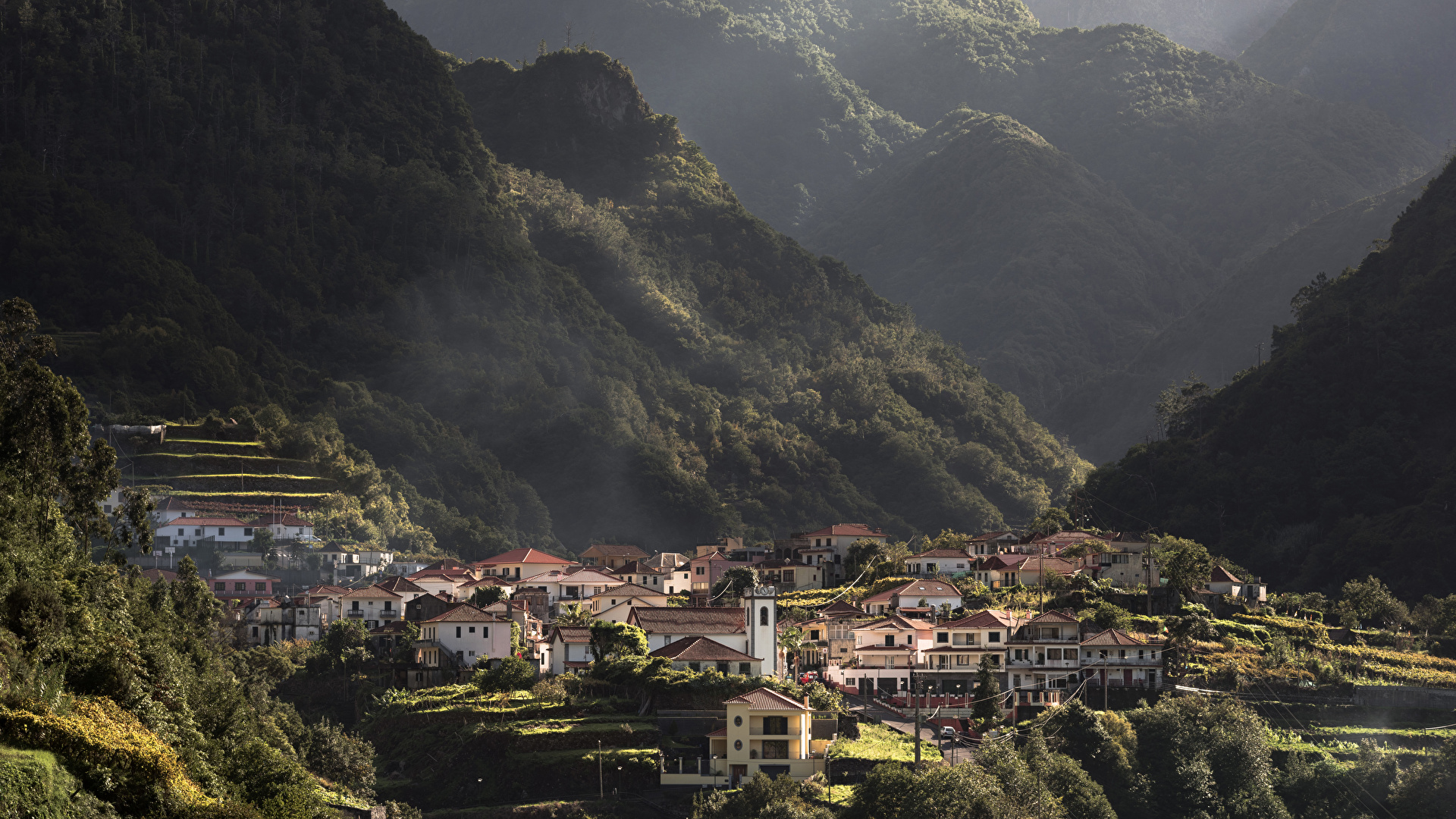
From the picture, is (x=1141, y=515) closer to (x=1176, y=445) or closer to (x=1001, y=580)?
(x=1176, y=445)

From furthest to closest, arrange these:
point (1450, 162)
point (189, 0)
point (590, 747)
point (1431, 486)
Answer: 1. point (189, 0)
2. point (1450, 162)
3. point (1431, 486)
4. point (590, 747)

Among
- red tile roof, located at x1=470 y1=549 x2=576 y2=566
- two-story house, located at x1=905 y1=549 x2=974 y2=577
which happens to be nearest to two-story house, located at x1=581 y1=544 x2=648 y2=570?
red tile roof, located at x1=470 y1=549 x2=576 y2=566

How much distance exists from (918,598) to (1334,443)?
45651 mm

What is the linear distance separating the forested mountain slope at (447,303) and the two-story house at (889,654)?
159 ft

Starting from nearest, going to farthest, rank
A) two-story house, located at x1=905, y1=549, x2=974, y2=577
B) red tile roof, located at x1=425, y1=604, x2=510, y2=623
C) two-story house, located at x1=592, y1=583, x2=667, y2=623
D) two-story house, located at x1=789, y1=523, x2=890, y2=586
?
1. red tile roof, located at x1=425, y1=604, x2=510, y2=623
2. two-story house, located at x1=592, y1=583, x2=667, y2=623
3. two-story house, located at x1=905, y1=549, x2=974, y2=577
4. two-story house, located at x1=789, y1=523, x2=890, y2=586

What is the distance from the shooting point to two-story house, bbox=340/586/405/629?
8069cm

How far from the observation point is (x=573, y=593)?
89.9m

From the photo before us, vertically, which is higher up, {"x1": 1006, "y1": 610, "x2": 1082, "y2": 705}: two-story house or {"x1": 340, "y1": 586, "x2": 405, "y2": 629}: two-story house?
{"x1": 340, "y1": 586, "x2": 405, "y2": 629}: two-story house

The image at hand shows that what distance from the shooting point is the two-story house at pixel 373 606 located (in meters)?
80.7

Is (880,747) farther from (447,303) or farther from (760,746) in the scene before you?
(447,303)

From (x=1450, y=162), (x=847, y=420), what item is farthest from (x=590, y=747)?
(x=847, y=420)

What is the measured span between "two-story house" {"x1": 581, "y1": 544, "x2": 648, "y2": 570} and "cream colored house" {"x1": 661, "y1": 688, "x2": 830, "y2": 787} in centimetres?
4447

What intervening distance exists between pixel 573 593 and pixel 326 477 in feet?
90.8

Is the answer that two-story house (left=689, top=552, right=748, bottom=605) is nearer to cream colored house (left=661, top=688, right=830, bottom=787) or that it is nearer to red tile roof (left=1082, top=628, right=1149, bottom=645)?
red tile roof (left=1082, top=628, right=1149, bottom=645)
